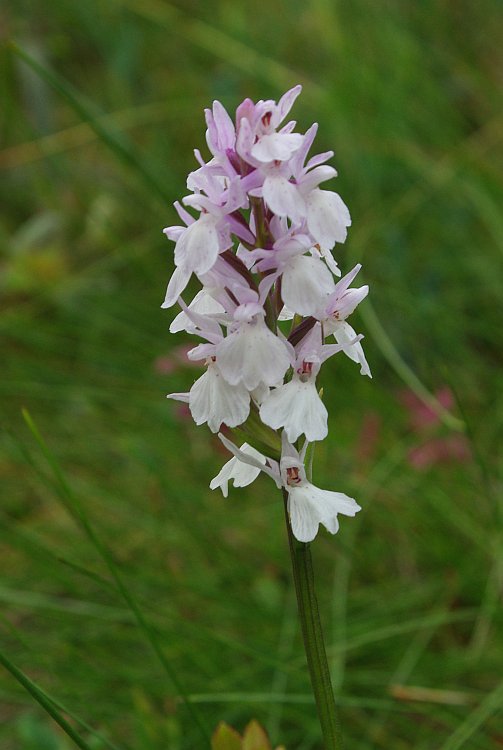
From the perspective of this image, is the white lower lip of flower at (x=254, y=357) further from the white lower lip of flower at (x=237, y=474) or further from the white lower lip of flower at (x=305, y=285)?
the white lower lip of flower at (x=237, y=474)

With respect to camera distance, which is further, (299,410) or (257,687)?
(257,687)

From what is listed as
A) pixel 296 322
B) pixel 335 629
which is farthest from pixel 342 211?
pixel 335 629

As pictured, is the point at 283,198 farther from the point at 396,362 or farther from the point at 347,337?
the point at 396,362

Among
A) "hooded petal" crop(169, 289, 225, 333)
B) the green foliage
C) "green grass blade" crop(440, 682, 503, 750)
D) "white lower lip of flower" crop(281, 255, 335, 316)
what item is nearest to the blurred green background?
"green grass blade" crop(440, 682, 503, 750)

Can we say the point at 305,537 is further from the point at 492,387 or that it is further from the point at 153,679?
the point at 492,387

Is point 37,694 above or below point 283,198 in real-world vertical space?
below

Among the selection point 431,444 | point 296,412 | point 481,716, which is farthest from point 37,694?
point 431,444

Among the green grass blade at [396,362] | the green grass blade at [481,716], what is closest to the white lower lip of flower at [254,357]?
the green grass blade at [481,716]
